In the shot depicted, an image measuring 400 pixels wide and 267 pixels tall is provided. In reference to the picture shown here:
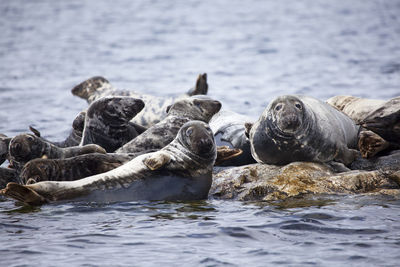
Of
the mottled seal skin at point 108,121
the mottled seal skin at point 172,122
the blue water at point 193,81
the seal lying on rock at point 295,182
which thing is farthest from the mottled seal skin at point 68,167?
the mottled seal skin at point 108,121

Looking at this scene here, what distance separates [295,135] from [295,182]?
0.58m

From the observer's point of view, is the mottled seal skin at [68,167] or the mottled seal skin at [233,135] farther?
the mottled seal skin at [233,135]

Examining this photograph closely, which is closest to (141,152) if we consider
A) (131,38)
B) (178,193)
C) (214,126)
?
(178,193)

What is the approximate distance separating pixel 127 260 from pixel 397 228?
8.37 feet

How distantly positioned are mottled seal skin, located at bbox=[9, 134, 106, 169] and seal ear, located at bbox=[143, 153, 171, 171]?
124cm

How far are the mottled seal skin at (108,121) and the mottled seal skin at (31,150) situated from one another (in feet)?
3.29

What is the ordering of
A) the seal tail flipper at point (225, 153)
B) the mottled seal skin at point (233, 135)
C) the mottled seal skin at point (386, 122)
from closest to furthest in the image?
1. the mottled seal skin at point (386, 122)
2. the seal tail flipper at point (225, 153)
3. the mottled seal skin at point (233, 135)

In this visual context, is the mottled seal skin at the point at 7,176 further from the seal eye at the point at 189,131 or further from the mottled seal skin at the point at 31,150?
the seal eye at the point at 189,131

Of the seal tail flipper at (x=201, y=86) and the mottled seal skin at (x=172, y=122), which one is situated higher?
the seal tail flipper at (x=201, y=86)

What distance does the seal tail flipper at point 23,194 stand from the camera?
7.62 meters

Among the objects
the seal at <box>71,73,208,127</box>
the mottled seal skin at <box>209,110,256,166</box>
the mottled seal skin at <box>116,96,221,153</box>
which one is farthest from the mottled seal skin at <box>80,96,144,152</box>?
the seal at <box>71,73,208,127</box>

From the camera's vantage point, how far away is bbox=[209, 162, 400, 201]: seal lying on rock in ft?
26.6

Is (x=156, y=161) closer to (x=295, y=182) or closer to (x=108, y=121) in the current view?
(x=295, y=182)

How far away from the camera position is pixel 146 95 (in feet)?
45.1
